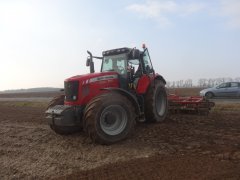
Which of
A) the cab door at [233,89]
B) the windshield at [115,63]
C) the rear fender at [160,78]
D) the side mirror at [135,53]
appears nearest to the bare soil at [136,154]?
the rear fender at [160,78]

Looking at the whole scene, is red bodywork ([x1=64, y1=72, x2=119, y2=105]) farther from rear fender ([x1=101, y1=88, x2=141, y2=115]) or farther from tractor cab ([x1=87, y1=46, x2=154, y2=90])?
tractor cab ([x1=87, y1=46, x2=154, y2=90])

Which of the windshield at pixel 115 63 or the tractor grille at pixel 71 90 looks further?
the windshield at pixel 115 63

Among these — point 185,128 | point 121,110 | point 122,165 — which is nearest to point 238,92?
point 185,128

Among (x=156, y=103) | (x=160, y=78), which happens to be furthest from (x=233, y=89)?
(x=156, y=103)

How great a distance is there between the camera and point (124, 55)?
10586mm

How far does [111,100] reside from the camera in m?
8.73

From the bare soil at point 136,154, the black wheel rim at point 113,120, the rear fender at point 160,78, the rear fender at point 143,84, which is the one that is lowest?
the bare soil at point 136,154

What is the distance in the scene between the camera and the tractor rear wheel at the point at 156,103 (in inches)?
417

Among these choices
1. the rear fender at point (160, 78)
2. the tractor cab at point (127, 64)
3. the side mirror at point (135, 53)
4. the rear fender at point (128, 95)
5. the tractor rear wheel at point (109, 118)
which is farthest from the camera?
the rear fender at point (160, 78)

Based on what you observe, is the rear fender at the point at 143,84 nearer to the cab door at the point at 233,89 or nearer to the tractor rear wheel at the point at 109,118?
the tractor rear wheel at the point at 109,118

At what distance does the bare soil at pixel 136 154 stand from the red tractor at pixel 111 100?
385 millimetres

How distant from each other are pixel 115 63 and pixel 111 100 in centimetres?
241

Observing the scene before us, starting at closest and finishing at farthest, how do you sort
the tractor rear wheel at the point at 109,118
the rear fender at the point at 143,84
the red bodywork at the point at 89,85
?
the tractor rear wheel at the point at 109,118 → the red bodywork at the point at 89,85 → the rear fender at the point at 143,84

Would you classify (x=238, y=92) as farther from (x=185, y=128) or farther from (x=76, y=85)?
(x=76, y=85)
